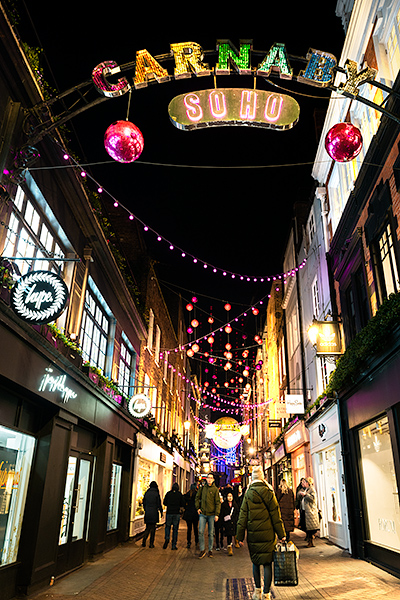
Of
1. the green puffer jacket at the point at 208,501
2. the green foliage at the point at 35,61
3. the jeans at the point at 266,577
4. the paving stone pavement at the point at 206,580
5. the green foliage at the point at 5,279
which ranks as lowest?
the paving stone pavement at the point at 206,580

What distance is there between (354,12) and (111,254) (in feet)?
28.5

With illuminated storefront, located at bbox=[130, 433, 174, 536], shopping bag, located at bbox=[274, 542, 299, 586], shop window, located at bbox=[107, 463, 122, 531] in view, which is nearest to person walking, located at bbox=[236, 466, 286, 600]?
shopping bag, located at bbox=[274, 542, 299, 586]

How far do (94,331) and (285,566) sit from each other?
8291mm

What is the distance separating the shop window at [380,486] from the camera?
9211mm

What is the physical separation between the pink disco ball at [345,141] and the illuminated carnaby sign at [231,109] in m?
0.77

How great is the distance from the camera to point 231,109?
7.36 metres

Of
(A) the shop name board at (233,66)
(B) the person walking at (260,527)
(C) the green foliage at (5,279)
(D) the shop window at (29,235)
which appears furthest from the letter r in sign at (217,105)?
(B) the person walking at (260,527)

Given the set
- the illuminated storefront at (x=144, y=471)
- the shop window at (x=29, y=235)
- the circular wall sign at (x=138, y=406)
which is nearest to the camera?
the shop window at (x=29, y=235)

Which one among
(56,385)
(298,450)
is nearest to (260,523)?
(56,385)

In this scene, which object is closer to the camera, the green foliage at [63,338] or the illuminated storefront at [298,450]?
the green foliage at [63,338]

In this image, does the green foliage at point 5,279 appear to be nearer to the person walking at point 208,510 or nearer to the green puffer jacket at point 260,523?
the green puffer jacket at point 260,523

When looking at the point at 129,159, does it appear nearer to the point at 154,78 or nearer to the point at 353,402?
the point at 154,78

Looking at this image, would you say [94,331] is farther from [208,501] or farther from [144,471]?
[144,471]

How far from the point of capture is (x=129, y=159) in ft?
23.6
